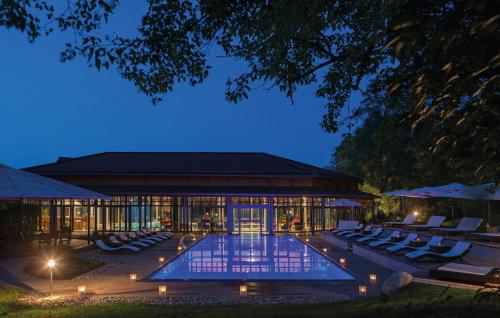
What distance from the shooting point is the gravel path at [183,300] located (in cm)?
943

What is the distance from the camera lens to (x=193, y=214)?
106ft

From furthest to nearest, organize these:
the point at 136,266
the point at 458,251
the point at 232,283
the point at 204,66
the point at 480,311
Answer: the point at 136,266, the point at 458,251, the point at 232,283, the point at 204,66, the point at 480,311

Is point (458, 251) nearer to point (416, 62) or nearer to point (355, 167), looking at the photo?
point (416, 62)

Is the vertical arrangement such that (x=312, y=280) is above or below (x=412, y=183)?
below

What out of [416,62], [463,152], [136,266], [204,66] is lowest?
[136,266]

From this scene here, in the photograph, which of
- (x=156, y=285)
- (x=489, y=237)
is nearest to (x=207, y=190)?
(x=489, y=237)

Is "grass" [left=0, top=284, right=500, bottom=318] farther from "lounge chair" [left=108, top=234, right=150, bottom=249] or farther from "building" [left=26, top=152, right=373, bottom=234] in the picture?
"building" [left=26, top=152, right=373, bottom=234]

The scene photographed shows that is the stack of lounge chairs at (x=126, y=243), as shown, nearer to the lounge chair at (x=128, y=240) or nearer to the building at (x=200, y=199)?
the lounge chair at (x=128, y=240)

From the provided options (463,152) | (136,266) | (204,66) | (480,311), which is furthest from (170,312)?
(136,266)

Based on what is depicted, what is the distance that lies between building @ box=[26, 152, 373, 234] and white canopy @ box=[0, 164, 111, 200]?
13.9m

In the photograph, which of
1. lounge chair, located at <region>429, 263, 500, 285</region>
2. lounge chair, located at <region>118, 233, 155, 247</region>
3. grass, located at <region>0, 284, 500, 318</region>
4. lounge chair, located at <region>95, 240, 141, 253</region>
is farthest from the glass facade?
grass, located at <region>0, 284, 500, 318</region>

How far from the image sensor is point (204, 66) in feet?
21.9

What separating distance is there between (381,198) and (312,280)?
89.2 feet

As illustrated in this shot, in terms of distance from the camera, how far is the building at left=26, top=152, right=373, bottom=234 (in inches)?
1244
